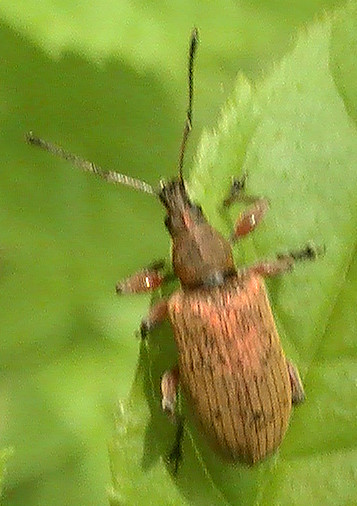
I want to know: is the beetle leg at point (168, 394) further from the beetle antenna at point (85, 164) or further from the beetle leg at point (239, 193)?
the beetle antenna at point (85, 164)

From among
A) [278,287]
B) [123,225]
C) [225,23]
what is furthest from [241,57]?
[278,287]

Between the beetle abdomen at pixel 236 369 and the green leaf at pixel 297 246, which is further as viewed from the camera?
the beetle abdomen at pixel 236 369

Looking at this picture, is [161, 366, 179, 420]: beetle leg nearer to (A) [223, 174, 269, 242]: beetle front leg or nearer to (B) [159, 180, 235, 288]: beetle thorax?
(B) [159, 180, 235, 288]: beetle thorax

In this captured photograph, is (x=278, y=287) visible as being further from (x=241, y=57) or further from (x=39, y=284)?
(x=241, y=57)

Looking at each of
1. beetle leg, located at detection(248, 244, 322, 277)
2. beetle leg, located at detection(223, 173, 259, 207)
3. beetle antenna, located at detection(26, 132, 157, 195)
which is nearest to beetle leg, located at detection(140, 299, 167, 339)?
beetle leg, located at detection(248, 244, 322, 277)

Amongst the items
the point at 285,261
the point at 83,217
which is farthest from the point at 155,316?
the point at 83,217

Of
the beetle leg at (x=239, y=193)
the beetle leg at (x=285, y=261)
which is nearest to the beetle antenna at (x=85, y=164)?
the beetle leg at (x=285, y=261)
